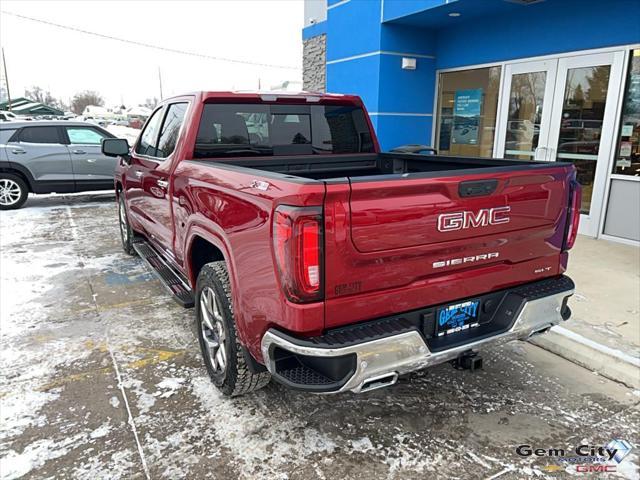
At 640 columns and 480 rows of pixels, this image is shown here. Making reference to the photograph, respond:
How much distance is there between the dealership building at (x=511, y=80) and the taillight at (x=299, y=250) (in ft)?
19.3

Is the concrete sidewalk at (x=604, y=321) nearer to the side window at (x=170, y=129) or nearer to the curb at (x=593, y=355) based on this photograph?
the curb at (x=593, y=355)

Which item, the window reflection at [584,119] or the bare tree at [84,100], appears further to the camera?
the bare tree at [84,100]

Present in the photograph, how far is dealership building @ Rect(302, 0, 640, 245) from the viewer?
251 inches

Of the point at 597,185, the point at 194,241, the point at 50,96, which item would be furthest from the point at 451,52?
the point at 50,96

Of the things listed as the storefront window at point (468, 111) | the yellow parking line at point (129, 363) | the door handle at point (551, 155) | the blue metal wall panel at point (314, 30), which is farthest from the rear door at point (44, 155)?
the door handle at point (551, 155)

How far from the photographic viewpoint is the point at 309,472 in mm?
2496

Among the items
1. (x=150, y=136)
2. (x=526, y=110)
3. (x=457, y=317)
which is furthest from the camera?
(x=526, y=110)

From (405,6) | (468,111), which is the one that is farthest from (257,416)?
(468,111)

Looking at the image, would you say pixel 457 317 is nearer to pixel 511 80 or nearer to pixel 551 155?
pixel 551 155

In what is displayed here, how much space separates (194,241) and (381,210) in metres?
1.63

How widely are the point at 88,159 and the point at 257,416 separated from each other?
9.28 metres

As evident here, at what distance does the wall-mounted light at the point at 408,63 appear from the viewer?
29.6ft

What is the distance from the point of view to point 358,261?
7.30ft

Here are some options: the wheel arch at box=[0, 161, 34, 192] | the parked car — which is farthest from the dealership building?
the wheel arch at box=[0, 161, 34, 192]
